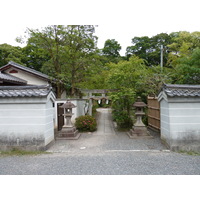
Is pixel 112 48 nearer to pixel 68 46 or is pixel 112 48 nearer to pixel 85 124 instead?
pixel 68 46

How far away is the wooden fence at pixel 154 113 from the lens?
8.51 m

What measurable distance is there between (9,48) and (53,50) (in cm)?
1447

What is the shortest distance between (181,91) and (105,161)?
4362mm

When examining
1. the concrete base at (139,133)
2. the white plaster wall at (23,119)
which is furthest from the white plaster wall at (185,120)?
the white plaster wall at (23,119)

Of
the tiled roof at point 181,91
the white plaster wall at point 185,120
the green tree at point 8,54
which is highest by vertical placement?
the green tree at point 8,54

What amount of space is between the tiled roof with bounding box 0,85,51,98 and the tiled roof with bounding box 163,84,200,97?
5162 mm

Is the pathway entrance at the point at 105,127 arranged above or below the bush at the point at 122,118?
below

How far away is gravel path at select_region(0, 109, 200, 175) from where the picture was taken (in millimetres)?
4031

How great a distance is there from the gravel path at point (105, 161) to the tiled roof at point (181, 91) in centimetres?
236

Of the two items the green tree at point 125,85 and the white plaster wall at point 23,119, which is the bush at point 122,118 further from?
the white plaster wall at point 23,119

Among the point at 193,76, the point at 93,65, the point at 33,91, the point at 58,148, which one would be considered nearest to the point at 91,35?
the point at 93,65

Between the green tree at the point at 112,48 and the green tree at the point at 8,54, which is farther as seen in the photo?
the green tree at the point at 112,48

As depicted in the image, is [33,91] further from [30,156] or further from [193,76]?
[193,76]

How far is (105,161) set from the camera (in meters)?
4.70
